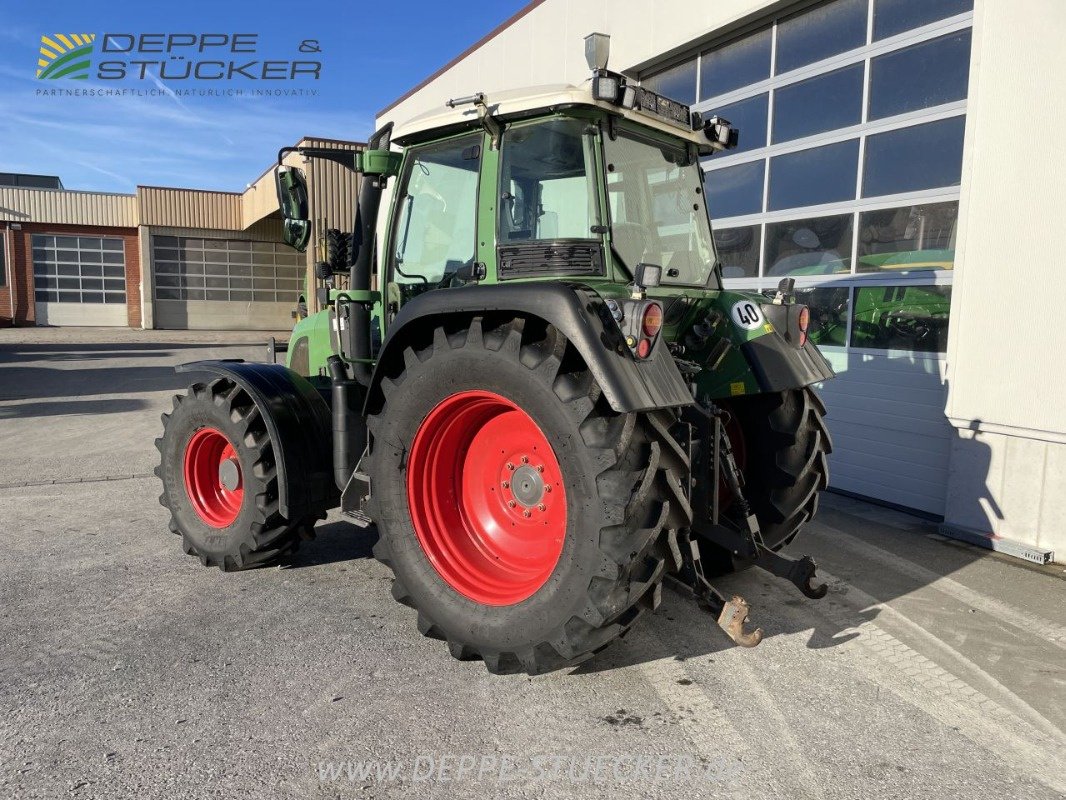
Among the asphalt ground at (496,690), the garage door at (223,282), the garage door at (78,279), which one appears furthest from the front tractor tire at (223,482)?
the garage door at (78,279)

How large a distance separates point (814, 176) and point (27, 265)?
2980 centimetres

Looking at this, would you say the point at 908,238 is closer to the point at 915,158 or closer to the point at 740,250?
the point at 915,158

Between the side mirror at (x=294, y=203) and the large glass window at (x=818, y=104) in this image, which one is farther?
the large glass window at (x=818, y=104)

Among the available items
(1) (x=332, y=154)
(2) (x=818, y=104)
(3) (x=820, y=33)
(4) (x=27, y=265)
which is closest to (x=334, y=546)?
(1) (x=332, y=154)

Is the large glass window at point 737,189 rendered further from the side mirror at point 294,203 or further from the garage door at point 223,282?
the garage door at point 223,282

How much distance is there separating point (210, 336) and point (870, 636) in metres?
25.4

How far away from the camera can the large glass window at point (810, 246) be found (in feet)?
20.2

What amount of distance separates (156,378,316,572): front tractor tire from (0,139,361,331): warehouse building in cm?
2420

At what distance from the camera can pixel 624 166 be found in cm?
335

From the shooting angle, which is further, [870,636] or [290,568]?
[290,568]

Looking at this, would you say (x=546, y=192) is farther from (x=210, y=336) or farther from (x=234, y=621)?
(x=210, y=336)

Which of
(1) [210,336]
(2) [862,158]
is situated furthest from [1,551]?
(1) [210,336]

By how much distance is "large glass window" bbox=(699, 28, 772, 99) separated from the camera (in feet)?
22.3

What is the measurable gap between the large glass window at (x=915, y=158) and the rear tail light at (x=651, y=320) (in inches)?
144
